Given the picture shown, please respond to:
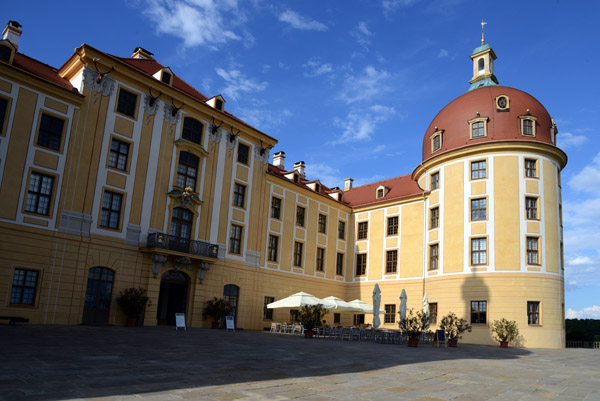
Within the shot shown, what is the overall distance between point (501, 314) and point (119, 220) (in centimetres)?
2426

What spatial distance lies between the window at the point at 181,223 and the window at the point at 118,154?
4.17 meters

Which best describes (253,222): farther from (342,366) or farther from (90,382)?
(90,382)

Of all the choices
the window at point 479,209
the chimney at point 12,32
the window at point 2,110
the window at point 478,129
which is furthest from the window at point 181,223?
the window at point 478,129

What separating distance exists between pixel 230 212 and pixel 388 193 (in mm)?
15829

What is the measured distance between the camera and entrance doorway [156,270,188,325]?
28.7 metres

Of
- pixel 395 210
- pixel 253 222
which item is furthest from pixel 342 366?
pixel 395 210

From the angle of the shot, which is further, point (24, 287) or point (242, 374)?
point (24, 287)

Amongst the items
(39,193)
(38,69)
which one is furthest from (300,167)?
(39,193)

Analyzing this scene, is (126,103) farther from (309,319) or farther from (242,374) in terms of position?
(242,374)

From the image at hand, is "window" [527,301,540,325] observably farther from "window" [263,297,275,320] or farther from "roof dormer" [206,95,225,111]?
"roof dormer" [206,95,225,111]

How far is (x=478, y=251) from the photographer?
1271 inches

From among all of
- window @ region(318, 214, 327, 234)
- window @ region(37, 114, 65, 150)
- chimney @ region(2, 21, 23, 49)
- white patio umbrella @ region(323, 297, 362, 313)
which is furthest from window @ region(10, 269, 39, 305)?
window @ region(318, 214, 327, 234)

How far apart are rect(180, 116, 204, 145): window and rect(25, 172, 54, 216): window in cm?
876

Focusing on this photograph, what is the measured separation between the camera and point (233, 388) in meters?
8.96
